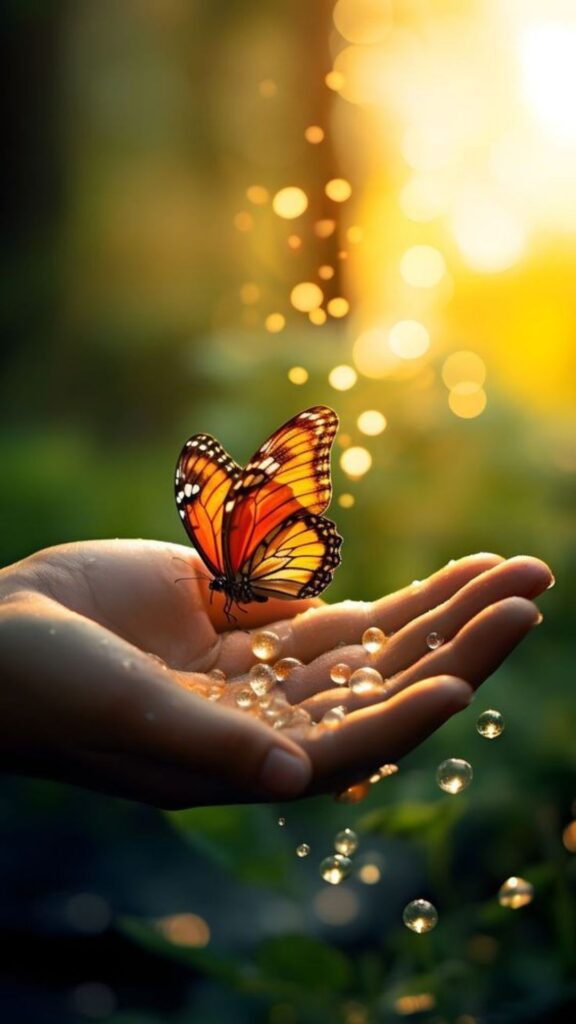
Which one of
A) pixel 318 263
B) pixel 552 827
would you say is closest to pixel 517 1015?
pixel 552 827

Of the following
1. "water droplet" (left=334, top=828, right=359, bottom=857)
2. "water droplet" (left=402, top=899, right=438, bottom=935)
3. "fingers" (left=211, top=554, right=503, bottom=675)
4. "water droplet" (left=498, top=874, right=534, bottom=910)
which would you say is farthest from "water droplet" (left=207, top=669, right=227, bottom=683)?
"water droplet" (left=498, top=874, right=534, bottom=910)

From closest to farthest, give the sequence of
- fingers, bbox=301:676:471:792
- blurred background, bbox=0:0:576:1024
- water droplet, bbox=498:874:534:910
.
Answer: fingers, bbox=301:676:471:792
water droplet, bbox=498:874:534:910
blurred background, bbox=0:0:576:1024

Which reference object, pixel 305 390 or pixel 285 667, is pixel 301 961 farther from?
pixel 305 390

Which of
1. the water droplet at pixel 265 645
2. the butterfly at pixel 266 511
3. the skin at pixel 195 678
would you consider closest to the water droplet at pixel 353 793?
the skin at pixel 195 678

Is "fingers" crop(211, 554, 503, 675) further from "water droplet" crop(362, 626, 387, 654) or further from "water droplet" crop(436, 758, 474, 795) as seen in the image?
"water droplet" crop(436, 758, 474, 795)

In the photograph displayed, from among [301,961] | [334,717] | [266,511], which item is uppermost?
[266,511]

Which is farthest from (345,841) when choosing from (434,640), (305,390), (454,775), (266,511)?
(305,390)
